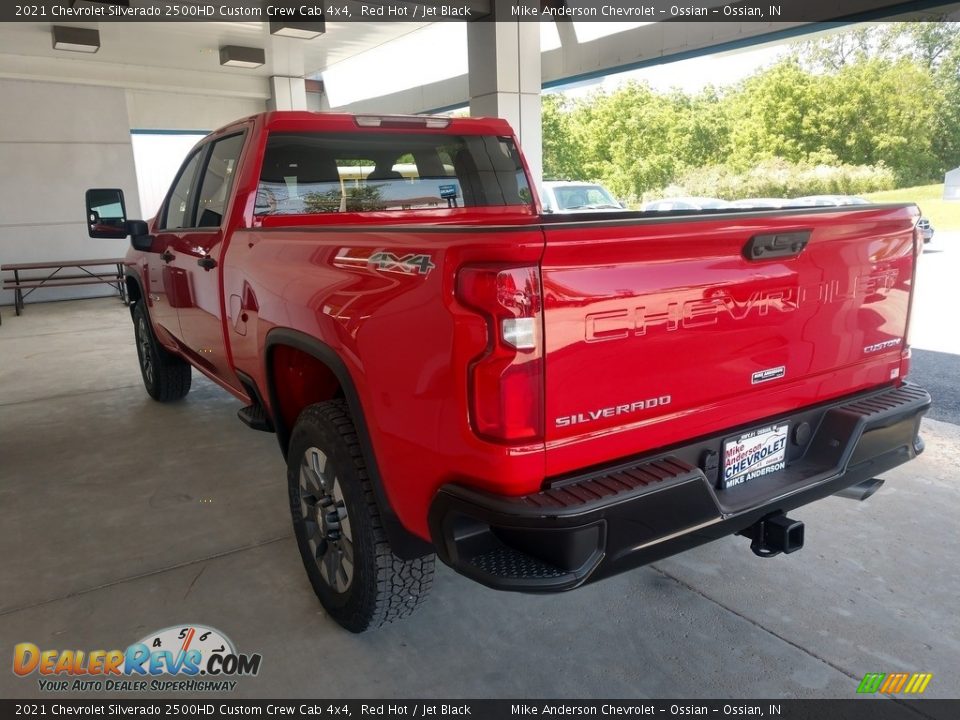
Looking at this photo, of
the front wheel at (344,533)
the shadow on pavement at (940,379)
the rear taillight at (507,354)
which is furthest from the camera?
the shadow on pavement at (940,379)

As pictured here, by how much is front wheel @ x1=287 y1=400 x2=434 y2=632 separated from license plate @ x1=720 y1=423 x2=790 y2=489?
1019mm

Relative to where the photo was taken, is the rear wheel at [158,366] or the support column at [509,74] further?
the support column at [509,74]

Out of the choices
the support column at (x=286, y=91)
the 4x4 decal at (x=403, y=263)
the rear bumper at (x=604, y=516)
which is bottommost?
the rear bumper at (x=604, y=516)

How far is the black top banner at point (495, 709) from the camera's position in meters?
2.18

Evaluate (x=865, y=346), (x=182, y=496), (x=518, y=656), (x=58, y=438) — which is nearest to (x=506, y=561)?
(x=518, y=656)

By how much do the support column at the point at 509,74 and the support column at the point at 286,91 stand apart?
24.3 ft

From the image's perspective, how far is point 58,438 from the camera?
5031 millimetres

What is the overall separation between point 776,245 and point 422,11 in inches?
346

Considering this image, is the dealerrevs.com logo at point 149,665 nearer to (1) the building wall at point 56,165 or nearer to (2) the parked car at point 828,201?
(2) the parked car at point 828,201

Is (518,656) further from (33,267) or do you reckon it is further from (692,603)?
(33,267)

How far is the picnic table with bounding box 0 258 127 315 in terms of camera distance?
12086 millimetres

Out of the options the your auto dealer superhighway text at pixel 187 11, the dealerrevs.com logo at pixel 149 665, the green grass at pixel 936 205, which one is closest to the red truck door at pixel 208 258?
the dealerrevs.com logo at pixel 149 665

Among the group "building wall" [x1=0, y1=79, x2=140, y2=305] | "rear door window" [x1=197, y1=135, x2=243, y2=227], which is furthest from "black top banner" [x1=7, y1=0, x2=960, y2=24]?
"rear door window" [x1=197, y1=135, x2=243, y2=227]

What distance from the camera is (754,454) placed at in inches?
86.5
